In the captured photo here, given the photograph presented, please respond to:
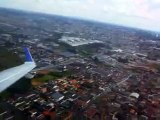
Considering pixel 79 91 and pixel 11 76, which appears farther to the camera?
pixel 79 91

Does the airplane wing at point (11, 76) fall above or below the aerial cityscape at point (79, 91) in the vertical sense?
above

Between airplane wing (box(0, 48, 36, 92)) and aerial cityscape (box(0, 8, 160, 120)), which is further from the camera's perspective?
aerial cityscape (box(0, 8, 160, 120))

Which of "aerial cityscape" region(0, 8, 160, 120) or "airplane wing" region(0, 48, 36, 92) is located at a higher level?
"airplane wing" region(0, 48, 36, 92)

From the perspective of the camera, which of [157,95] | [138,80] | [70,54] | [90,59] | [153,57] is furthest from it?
[153,57]

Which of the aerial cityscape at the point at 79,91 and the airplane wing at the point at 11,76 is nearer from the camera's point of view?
the airplane wing at the point at 11,76

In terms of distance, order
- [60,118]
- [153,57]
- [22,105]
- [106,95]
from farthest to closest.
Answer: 1. [153,57]
2. [106,95]
3. [22,105]
4. [60,118]

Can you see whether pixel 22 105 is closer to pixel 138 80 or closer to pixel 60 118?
pixel 60 118

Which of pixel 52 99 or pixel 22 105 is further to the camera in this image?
pixel 52 99

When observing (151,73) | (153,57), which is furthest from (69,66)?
(153,57)

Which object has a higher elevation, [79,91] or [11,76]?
[11,76]
